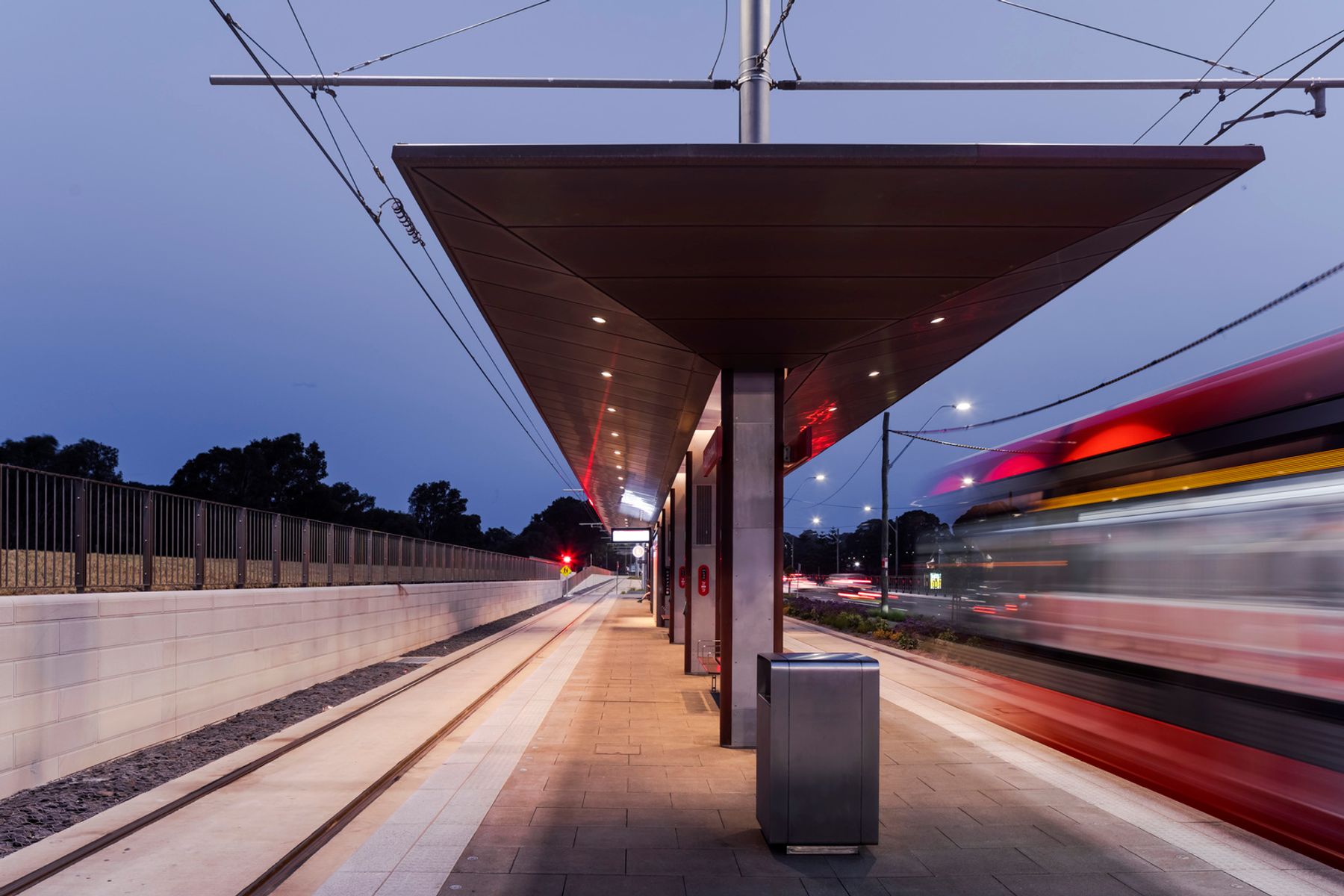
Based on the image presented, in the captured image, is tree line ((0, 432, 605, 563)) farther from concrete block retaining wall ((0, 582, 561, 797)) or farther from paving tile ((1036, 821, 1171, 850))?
paving tile ((1036, 821, 1171, 850))

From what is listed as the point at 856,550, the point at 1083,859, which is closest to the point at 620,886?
the point at 1083,859

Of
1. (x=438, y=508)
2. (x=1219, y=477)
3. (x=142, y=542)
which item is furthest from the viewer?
(x=438, y=508)

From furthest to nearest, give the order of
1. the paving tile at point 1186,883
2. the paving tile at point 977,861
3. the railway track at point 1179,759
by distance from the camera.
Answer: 1. the railway track at point 1179,759
2. the paving tile at point 977,861
3. the paving tile at point 1186,883

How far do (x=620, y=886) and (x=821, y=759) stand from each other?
4.66 ft

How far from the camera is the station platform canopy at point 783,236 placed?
5.92m

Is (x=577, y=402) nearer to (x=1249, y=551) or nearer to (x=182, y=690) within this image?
(x=182, y=690)

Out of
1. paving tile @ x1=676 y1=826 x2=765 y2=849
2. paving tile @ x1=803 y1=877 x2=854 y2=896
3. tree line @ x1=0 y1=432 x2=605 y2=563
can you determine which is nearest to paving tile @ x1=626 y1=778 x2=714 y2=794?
paving tile @ x1=676 y1=826 x2=765 y2=849

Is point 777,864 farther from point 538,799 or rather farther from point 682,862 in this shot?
point 538,799

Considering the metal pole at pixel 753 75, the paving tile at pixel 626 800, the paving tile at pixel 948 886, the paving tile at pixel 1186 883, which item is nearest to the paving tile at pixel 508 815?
the paving tile at pixel 626 800

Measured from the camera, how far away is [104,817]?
21.5ft

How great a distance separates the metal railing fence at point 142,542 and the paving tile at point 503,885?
4.46 m

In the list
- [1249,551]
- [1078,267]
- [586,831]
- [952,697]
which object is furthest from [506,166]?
[952,697]

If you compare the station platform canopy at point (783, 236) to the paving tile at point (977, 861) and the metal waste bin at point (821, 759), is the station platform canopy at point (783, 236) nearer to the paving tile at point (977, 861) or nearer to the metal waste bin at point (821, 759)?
the metal waste bin at point (821, 759)

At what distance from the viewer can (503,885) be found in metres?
5.30
